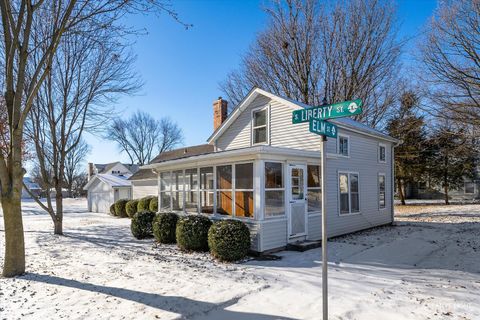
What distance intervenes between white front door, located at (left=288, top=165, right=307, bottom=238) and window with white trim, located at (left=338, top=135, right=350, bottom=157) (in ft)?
9.57

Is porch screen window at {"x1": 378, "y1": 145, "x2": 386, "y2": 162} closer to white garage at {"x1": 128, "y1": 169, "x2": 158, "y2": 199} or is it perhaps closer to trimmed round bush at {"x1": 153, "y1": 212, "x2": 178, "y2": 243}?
trimmed round bush at {"x1": 153, "y1": 212, "x2": 178, "y2": 243}

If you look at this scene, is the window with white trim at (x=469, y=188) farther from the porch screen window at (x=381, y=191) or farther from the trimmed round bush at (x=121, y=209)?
the trimmed round bush at (x=121, y=209)

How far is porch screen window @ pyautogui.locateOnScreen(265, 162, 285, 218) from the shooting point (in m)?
8.41

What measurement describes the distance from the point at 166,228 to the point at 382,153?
10327 mm

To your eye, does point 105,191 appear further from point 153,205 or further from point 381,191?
point 381,191

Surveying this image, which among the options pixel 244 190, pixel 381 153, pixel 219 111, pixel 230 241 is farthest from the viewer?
pixel 219 111

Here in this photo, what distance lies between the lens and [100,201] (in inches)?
1037

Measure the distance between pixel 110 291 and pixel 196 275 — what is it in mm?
1648

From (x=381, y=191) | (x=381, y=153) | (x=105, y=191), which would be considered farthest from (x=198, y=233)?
(x=105, y=191)

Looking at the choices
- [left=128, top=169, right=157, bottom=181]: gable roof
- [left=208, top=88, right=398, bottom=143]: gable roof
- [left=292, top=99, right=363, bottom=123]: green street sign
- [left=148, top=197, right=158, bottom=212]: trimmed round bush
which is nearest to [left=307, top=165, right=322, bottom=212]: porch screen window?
[left=208, top=88, right=398, bottom=143]: gable roof

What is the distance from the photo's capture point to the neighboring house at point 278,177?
8461mm

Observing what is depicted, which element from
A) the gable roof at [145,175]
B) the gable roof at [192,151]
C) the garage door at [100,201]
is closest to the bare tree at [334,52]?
the gable roof at [192,151]

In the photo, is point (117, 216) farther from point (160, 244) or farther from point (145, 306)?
point (145, 306)

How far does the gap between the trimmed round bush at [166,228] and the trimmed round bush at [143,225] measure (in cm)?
120
